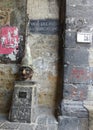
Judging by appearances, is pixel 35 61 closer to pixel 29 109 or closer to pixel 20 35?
pixel 20 35

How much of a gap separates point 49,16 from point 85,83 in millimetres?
1137

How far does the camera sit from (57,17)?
348 centimetres

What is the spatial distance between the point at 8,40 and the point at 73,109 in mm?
1393

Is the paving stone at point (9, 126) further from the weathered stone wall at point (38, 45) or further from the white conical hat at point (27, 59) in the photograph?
the white conical hat at point (27, 59)

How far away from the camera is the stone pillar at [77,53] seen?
3.10 meters

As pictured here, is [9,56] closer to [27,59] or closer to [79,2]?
[27,59]

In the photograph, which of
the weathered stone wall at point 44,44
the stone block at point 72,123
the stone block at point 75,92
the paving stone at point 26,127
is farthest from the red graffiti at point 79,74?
the paving stone at point 26,127

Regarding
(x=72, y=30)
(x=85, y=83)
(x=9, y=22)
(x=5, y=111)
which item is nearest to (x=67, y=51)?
(x=72, y=30)

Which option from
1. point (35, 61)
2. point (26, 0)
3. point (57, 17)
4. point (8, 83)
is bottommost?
point (8, 83)

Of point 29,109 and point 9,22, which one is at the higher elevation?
point 9,22

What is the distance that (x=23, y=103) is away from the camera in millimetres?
3006

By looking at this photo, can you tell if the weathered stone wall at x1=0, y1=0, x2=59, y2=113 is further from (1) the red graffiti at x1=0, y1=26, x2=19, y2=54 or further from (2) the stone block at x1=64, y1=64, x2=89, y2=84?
(2) the stone block at x1=64, y1=64, x2=89, y2=84

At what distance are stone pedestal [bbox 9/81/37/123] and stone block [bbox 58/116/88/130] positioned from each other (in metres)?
0.40

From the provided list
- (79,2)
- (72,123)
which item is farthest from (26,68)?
(79,2)
